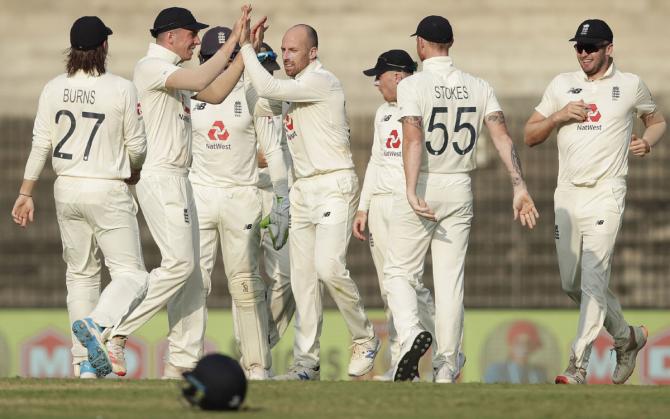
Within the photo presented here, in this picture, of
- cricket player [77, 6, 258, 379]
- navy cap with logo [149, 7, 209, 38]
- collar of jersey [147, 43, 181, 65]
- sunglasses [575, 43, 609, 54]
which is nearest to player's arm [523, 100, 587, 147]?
sunglasses [575, 43, 609, 54]

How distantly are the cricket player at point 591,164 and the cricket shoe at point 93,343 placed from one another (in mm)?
3010

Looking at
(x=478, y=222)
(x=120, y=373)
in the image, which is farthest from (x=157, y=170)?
(x=478, y=222)

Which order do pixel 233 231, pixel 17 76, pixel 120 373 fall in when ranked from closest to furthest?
pixel 120 373
pixel 233 231
pixel 17 76

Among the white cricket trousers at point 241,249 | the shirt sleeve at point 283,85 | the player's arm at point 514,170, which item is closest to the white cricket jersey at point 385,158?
the white cricket trousers at point 241,249

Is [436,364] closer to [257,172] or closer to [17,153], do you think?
[257,172]

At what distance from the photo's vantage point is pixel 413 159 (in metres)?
9.91

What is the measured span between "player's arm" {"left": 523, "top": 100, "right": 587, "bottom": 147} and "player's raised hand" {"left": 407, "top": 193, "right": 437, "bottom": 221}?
1.52 meters

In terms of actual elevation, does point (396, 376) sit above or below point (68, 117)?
below

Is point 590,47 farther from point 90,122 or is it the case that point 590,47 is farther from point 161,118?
point 90,122

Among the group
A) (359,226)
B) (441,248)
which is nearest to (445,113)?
(441,248)

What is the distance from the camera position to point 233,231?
11578 mm

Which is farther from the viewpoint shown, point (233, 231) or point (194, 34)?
point (233, 231)

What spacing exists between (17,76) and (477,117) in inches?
370

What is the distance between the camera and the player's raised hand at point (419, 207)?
9828mm
